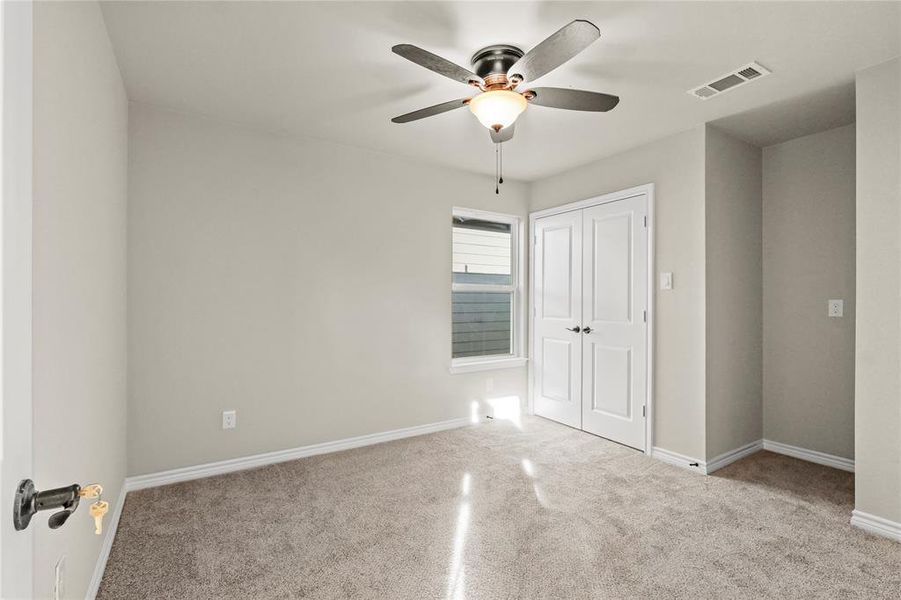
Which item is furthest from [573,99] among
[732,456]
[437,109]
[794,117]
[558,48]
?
[732,456]

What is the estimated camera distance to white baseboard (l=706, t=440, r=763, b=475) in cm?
319

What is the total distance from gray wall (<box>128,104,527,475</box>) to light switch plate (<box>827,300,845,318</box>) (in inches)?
113

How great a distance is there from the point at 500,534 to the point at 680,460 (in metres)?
1.72

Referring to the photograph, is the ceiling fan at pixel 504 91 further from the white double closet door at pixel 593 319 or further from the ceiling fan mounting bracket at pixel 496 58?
the white double closet door at pixel 593 319

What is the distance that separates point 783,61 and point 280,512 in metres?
3.60

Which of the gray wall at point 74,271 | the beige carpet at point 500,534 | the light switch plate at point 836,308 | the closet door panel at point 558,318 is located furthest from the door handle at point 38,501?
the light switch plate at point 836,308

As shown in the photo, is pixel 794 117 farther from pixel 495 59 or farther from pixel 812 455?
pixel 812 455

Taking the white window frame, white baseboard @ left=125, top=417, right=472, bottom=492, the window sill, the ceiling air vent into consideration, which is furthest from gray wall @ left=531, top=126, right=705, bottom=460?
white baseboard @ left=125, top=417, right=472, bottom=492

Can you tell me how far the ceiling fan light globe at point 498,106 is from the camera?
6.96 ft

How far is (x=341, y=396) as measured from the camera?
3566 millimetres

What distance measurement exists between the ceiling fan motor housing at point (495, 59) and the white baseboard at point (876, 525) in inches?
116

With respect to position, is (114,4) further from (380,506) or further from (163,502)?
(380,506)

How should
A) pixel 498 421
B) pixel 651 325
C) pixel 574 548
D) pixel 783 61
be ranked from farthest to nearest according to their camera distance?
pixel 498 421 < pixel 651 325 < pixel 783 61 < pixel 574 548

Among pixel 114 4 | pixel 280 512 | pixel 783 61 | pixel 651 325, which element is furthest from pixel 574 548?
pixel 114 4
